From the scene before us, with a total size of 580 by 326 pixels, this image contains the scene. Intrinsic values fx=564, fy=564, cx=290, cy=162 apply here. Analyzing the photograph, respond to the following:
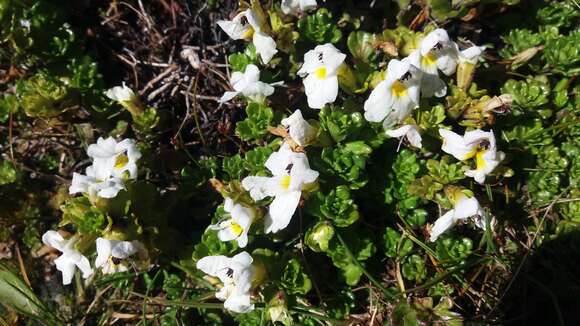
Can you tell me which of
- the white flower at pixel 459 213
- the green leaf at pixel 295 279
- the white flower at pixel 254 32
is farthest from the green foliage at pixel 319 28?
the green leaf at pixel 295 279

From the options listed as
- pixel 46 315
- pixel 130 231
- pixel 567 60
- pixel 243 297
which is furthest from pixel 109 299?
pixel 567 60

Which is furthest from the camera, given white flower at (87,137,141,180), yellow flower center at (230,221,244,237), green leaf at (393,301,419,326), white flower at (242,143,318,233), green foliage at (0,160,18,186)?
green foliage at (0,160,18,186)

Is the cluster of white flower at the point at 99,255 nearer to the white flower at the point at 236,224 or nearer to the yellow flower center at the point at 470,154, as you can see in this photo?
the white flower at the point at 236,224

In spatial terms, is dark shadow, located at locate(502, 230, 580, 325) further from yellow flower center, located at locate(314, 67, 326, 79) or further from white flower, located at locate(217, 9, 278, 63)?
white flower, located at locate(217, 9, 278, 63)

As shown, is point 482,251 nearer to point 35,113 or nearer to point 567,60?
point 567,60

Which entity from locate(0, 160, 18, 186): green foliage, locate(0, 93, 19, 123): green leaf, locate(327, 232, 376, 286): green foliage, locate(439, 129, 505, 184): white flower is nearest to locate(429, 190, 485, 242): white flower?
locate(439, 129, 505, 184): white flower

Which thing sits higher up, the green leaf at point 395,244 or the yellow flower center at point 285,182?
the yellow flower center at point 285,182

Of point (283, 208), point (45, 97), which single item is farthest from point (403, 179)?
point (45, 97)
